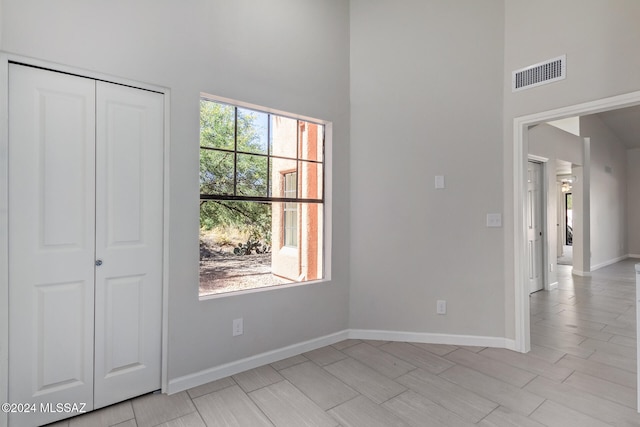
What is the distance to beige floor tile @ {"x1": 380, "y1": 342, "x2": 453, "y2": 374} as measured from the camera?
2.61m

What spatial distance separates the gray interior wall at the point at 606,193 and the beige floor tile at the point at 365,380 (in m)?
6.68

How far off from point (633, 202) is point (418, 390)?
10.2 m

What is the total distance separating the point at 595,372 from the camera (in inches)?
99.1

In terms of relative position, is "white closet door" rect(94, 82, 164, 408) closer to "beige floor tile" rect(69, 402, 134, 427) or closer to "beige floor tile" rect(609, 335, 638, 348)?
"beige floor tile" rect(69, 402, 134, 427)

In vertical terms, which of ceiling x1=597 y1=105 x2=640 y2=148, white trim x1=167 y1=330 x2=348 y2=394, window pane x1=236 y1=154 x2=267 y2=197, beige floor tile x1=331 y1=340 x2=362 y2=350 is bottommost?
beige floor tile x1=331 y1=340 x2=362 y2=350

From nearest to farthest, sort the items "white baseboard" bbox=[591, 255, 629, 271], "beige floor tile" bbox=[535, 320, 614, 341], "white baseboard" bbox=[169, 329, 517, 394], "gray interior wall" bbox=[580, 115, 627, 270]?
"white baseboard" bbox=[169, 329, 517, 394]
"beige floor tile" bbox=[535, 320, 614, 341]
"gray interior wall" bbox=[580, 115, 627, 270]
"white baseboard" bbox=[591, 255, 629, 271]

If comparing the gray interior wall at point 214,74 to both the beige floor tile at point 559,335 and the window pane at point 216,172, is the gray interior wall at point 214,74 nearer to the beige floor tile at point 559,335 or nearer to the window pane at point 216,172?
the window pane at point 216,172

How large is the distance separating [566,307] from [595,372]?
2.08 m

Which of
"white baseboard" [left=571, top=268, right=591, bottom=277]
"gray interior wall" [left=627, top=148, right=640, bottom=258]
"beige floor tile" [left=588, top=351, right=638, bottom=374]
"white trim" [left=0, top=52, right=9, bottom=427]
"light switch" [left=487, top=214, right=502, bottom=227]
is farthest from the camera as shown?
"gray interior wall" [left=627, top=148, right=640, bottom=258]

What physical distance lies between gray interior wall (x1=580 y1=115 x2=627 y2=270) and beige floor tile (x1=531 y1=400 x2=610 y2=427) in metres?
6.27

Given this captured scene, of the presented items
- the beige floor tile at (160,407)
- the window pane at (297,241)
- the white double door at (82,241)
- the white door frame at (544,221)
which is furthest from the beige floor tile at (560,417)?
the white door frame at (544,221)

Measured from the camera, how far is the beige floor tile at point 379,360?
254 centimetres

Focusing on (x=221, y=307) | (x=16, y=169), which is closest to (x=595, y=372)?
(x=221, y=307)

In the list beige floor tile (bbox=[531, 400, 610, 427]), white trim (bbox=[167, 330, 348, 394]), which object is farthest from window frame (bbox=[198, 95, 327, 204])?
beige floor tile (bbox=[531, 400, 610, 427])
